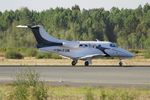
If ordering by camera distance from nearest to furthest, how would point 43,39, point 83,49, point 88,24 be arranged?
point 83,49 < point 43,39 < point 88,24

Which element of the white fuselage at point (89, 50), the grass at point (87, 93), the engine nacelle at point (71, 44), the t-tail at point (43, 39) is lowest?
the grass at point (87, 93)

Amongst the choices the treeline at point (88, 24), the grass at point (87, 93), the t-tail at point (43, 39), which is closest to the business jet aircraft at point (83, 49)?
the t-tail at point (43, 39)

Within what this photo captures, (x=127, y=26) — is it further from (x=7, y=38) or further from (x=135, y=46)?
(x=7, y=38)

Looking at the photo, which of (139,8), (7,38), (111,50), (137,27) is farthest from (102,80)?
(139,8)

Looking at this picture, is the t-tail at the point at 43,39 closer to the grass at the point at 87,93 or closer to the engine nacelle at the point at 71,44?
the engine nacelle at the point at 71,44

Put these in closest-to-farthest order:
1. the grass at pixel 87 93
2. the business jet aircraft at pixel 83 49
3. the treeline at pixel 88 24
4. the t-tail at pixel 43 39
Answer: the grass at pixel 87 93, the business jet aircraft at pixel 83 49, the t-tail at pixel 43 39, the treeline at pixel 88 24

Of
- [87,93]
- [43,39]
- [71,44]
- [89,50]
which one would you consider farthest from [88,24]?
[87,93]

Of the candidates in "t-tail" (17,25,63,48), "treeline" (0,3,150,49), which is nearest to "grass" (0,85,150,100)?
"t-tail" (17,25,63,48)

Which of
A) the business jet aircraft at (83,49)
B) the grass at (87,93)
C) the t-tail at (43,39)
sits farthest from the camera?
the t-tail at (43,39)

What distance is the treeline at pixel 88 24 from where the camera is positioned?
425ft

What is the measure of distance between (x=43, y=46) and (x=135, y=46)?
76308 mm

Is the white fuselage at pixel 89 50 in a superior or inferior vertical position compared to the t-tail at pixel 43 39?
inferior

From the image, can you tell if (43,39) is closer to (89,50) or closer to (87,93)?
(89,50)

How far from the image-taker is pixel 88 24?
146 m
